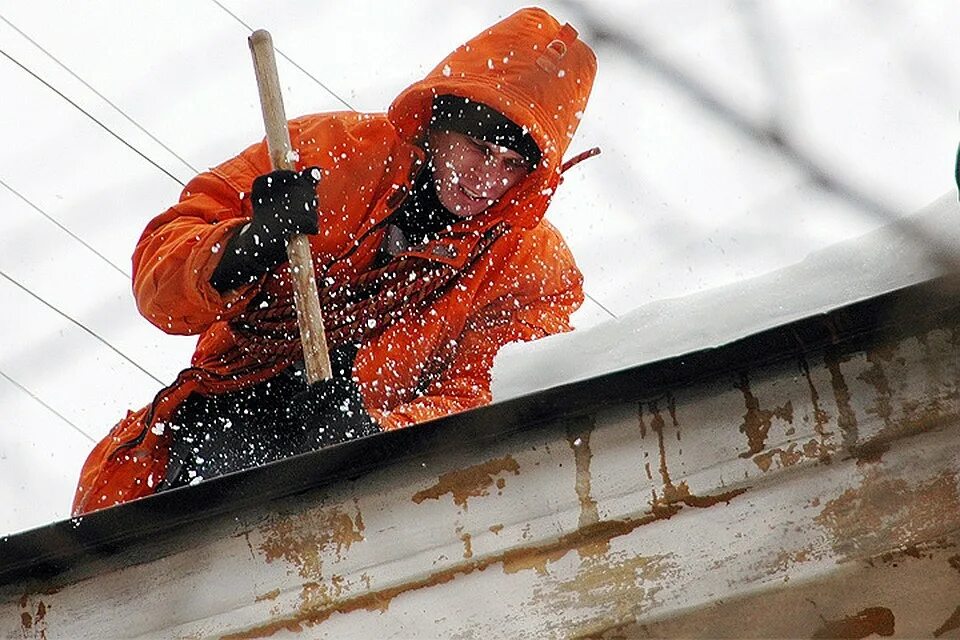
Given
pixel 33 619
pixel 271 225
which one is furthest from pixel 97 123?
pixel 33 619

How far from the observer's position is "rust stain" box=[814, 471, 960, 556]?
99 centimetres

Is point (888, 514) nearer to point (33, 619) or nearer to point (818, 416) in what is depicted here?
point (818, 416)

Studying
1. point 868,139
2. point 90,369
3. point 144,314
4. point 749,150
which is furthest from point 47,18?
point 868,139

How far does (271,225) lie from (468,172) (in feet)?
1.49

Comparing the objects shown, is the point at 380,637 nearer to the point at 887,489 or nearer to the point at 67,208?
the point at 887,489

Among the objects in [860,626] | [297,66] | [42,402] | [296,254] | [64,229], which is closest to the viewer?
[860,626]

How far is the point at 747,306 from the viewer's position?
5.73 ft

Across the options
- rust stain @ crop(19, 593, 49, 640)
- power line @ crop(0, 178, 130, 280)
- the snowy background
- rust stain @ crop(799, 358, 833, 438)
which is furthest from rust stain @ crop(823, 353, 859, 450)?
power line @ crop(0, 178, 130, 280)

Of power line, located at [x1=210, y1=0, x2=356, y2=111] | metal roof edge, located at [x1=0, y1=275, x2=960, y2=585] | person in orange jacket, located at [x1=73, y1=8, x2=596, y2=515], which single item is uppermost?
power line, located at [x1=210, y1=0, x2=356, y2=111]

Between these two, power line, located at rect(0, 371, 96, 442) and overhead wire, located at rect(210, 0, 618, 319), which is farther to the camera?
overhead wire, located at rect(210, 0, 618, 319)

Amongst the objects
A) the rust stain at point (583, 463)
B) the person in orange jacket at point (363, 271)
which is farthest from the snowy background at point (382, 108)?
the rust stain at point (583, 463)

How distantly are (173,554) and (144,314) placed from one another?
113 cm

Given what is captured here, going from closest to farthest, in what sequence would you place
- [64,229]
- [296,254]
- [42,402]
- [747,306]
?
[747,306]
[296,254]
[42,402]
[64,229]

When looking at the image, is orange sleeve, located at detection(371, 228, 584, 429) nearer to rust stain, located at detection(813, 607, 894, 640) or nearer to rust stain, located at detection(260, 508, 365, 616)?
rust stain, located at detection(260, 508, 365, 616)
